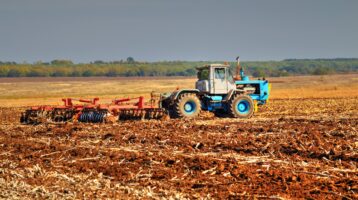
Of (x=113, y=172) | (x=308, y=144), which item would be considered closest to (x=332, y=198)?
(x=113, y=172)

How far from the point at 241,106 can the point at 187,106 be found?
7.07ft

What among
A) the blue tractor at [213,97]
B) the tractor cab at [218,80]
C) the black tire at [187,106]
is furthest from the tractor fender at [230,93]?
the black tire at [187,106]

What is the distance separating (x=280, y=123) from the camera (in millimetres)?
19656

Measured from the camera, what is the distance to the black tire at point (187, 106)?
75.7 ft

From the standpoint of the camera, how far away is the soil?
386 inches

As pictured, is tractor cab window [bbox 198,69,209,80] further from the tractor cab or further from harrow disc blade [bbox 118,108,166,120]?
harrow disc blade [bbox 118,108,166,120]

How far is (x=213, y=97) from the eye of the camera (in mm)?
23703

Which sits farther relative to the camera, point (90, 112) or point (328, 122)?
point (90, 112)

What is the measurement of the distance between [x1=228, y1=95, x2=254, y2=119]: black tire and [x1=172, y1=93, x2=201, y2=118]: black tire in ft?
4.24

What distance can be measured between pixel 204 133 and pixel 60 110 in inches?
299

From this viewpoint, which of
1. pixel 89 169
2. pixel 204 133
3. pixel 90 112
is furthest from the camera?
pixel 90 112

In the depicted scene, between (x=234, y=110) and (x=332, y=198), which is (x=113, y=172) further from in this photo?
(x=234, y=110)

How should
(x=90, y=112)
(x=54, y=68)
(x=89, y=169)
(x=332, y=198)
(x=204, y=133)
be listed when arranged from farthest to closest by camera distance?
(x=54, y=68)
(x=90, y=112)
(x=204, y=133)
(x=89, y=169)
(x=332, y=198)

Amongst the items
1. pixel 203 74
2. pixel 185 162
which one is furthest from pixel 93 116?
pixel 185 162
